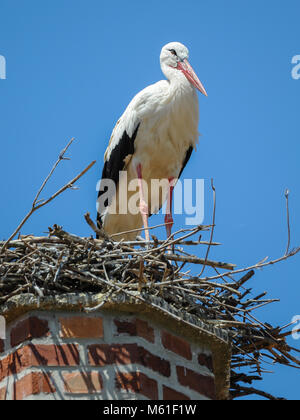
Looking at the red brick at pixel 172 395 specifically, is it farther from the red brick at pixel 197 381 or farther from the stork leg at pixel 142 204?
the stork leg at pixel 142 204

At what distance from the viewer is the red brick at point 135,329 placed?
4656mm

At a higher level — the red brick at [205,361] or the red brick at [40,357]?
the red brick at [205,361]

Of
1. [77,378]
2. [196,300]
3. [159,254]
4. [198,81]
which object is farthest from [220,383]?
[198,81]

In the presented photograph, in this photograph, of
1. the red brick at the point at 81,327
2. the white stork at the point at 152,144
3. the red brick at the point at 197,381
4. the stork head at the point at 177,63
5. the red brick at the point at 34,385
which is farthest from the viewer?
the stork head at the point at 177,63

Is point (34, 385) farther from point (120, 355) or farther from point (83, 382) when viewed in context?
point (120, 355)

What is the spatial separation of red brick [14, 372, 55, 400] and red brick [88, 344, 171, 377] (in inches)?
9.4

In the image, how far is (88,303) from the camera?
468 centimetres

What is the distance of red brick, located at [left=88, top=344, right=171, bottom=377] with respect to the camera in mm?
4523

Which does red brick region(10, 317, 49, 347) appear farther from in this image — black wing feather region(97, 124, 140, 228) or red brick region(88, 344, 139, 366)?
black wing feather region(97, 124, 140, 228)

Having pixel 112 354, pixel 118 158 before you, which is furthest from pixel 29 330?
pixel 118 158

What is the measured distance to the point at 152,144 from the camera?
7.71m

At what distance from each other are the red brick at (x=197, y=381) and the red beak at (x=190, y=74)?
3.66 metres

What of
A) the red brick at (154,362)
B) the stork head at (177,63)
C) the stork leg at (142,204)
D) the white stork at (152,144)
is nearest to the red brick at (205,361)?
the red brick at (154,362)

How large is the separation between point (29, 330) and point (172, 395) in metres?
0.78
